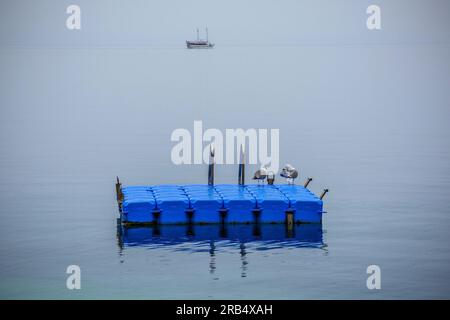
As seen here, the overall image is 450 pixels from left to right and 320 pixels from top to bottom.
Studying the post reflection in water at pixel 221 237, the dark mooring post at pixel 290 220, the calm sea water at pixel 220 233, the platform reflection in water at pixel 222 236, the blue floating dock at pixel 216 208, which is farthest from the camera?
the dark mooring post at pixel 290 220

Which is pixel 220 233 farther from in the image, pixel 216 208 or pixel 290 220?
pixel 290 220

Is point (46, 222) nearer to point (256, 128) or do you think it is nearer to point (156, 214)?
point (156, 214)

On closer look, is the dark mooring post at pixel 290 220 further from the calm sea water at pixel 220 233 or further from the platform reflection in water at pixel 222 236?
the calm sea water at pixel 220 233

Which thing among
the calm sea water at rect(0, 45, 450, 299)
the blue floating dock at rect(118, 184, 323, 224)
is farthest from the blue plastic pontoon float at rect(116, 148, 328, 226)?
the calm sea water at rect(0, 45, 450, 299)

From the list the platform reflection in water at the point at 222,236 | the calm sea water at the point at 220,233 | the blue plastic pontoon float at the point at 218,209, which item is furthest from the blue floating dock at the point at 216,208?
the calm sea water at the point at 220,233

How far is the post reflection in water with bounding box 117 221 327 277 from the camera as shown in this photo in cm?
5834

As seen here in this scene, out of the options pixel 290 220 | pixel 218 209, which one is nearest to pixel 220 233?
pixel 218 209

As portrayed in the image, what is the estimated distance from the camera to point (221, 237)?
59.9 meters

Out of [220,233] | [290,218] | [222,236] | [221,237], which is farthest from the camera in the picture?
[290,218]

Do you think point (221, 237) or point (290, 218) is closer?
point (221, 237)

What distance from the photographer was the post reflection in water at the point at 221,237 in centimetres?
5834

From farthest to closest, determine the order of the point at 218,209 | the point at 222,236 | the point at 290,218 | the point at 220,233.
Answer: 1. the point at 290,218
2. the point at 218,209
3. the point at 220,233
4. the point at 222,236

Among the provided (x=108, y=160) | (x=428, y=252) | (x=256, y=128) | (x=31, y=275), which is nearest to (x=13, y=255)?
(x=31, y=275)
